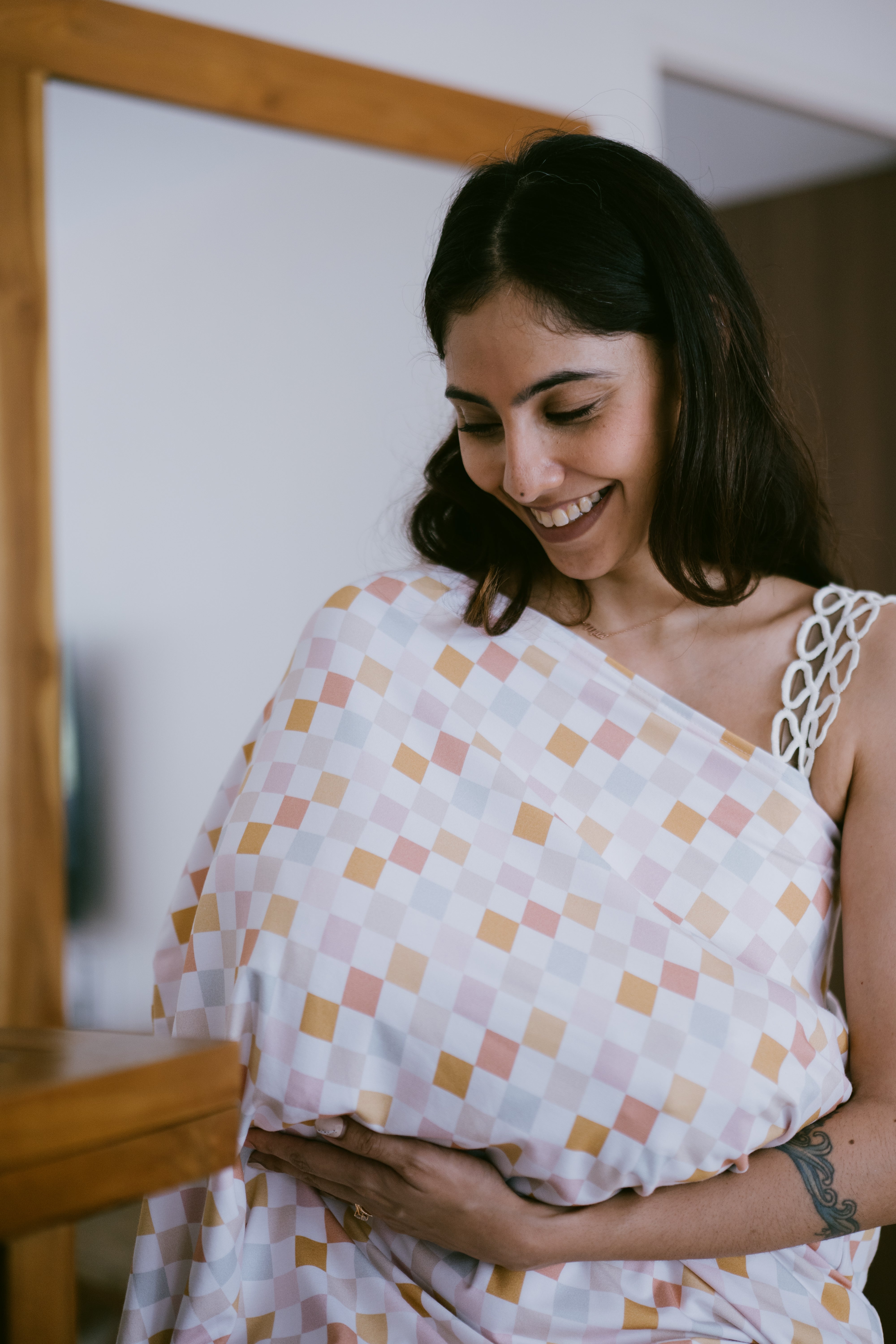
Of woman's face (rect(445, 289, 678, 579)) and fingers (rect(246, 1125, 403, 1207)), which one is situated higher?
woman's face (rect(445, 289, 678, 579))

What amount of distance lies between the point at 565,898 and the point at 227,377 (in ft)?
3.69

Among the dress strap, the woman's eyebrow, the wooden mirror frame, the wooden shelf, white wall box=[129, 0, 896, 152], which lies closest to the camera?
the wooden shelf

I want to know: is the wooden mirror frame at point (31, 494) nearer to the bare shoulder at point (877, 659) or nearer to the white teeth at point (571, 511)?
the white teeth at point (571, 511)

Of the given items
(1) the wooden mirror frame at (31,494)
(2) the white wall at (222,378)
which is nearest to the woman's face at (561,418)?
(2) the white wall at (222,378)

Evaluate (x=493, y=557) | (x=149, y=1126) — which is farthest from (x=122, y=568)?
(x=149, y=1126)

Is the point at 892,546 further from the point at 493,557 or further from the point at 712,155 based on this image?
the point at 493,557

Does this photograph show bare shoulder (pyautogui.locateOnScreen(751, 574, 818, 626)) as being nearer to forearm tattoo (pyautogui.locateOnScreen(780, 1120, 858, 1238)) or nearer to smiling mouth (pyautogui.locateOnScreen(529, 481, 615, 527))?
smiling mouth (pyautogui.locateOnScreen(529, 481, 615, 527))

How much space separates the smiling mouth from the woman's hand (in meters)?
0.54

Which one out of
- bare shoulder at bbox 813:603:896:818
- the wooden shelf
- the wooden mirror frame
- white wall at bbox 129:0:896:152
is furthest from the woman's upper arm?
white wall at bbox 129:0:896:152

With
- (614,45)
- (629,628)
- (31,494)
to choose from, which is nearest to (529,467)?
(629,628)

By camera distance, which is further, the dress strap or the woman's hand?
the dress strap

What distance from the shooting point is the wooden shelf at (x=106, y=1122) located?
501 mm

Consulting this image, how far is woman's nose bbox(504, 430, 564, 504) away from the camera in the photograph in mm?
1014

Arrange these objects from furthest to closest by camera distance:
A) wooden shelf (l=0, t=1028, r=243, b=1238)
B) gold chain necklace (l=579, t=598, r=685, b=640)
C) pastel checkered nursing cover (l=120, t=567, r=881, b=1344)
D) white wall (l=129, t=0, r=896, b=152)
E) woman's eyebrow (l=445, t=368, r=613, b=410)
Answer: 1. white wall (l=129, t=0, r=896, b=152)
2. gold chain necklace (l=579, t=598, r=685, b=640)
3. woman's eyebrow (l=445, t=368, r=613, b=410)
4. pastel checkered nursing cover (l=120, t=567, r=881, b=1344)
5. wooden shelf (l=0, t=1028, r=243, b=1238)
